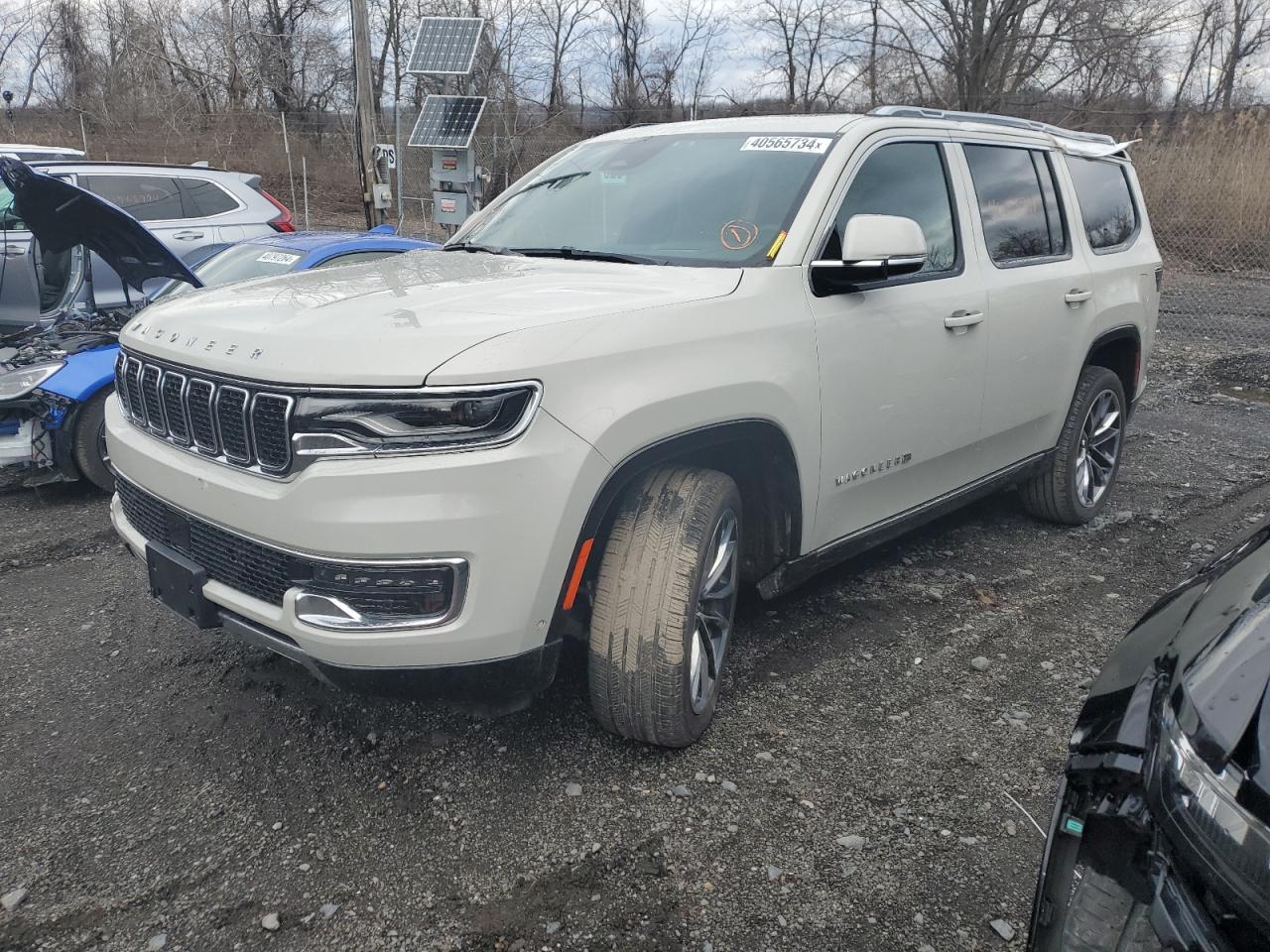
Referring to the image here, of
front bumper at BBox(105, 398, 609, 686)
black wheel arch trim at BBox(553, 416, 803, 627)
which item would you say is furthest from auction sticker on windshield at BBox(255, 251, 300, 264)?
black wheel arch trim at BBox(553, 416, 803, 627)

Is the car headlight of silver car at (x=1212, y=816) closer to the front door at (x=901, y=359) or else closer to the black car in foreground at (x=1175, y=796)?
the black car in foreground at (x=1175, y=796)

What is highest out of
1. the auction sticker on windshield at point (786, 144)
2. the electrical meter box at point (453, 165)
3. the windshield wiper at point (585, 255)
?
the electrical meter box at point (453, 165)

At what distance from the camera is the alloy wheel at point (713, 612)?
9.95ft

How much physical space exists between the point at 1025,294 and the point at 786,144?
136 centimetres

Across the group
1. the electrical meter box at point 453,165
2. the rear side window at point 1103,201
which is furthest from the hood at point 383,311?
the electrical meter box at point 453,165

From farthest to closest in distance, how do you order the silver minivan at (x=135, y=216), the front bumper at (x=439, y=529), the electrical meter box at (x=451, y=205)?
1. the electrical meter box at (x=451, y=205)
2. the silver minivan at (x=135, y=216)
3. the front bumper at (x=439, y=529)

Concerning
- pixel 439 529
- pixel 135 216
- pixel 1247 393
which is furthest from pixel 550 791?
pixel 1247 393

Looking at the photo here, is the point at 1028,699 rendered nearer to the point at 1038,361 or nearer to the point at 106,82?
the point at 1038,361

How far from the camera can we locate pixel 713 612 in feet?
10.4

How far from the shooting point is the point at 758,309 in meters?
3.05

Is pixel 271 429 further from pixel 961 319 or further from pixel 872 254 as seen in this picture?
pixel 961 319

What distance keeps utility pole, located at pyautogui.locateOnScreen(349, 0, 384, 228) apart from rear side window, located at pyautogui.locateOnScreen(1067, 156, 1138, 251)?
32.7ft

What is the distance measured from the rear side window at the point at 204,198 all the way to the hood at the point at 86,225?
3798mm

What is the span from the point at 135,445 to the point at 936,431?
2.79m
